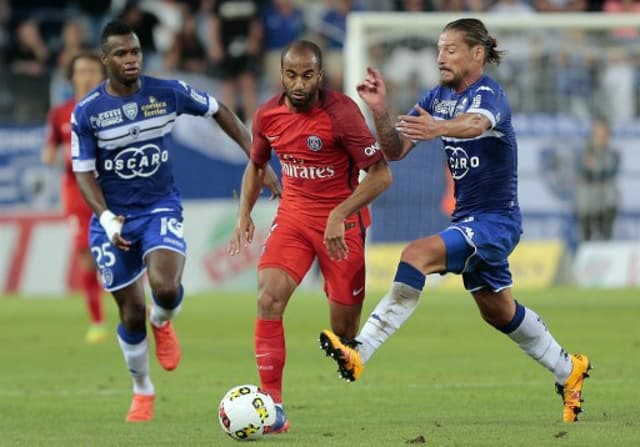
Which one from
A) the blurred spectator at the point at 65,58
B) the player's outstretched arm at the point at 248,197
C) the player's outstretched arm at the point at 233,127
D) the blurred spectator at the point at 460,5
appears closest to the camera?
the player's outstretched arm at the point at 248,197

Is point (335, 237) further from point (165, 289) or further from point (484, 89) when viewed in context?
point (165, 289)

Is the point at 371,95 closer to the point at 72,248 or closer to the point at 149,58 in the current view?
the point at 72,248

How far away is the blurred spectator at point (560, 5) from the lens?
28.9 metres

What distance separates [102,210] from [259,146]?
141 cm

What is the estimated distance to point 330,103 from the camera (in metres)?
9.80

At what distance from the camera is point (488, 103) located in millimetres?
9219

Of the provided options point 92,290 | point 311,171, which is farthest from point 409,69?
point 311,171

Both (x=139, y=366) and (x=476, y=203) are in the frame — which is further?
(x=139, y=366)

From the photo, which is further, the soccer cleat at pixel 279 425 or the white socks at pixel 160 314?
the white socks at pixel 160 314

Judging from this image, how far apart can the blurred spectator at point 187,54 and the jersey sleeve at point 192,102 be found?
54.8 feet

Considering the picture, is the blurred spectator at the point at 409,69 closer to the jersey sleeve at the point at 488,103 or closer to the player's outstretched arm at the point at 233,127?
the player's outstretched arm at the point at 233,127

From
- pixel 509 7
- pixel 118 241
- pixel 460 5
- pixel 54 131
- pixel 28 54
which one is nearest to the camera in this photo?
pixel 118 241

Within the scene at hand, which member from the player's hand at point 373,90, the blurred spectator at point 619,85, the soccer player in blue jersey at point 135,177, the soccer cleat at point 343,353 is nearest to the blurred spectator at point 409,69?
the blurred spectator at point 619,85

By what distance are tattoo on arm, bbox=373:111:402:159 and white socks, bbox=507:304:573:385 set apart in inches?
51.8
